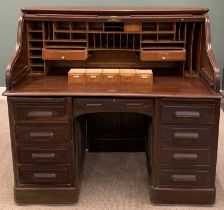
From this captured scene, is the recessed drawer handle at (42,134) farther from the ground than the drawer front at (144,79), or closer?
closer

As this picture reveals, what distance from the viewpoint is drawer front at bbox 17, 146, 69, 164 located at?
235 centimetres

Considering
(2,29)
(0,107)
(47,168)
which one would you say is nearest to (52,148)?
(47,168)

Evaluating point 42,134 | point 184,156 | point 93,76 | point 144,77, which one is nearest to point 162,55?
point 144,77

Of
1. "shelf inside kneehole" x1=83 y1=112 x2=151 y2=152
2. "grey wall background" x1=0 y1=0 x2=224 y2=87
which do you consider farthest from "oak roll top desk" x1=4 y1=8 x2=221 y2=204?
"grey wall background" x1=0 y1=0 x2=224 y2=87

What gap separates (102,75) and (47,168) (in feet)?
2.26

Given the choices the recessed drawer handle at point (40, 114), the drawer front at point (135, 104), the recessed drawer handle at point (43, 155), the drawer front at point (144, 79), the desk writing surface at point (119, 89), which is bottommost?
the recessed drawer handle at point (43, 155)

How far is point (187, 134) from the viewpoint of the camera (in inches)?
90.0

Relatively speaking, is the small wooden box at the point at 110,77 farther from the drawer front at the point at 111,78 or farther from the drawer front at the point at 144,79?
the drawer front at the point at 144,79

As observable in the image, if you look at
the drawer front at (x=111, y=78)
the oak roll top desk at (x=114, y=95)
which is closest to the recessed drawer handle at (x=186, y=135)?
the oak roll top desk at (x=114, y=95)

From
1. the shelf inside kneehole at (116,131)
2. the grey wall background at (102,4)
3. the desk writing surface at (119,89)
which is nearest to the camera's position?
the desk writing surface at (119,89)

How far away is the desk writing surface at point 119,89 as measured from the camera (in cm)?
222

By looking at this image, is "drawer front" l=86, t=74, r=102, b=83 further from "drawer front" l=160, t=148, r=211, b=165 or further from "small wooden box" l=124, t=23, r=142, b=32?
"drawer front" l=160, t=148, r=211, b=165

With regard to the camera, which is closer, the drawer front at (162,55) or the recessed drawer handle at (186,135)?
the recessed drawer handle at (186,135)

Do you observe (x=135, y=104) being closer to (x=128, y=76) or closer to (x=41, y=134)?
(x=128, y=76)
